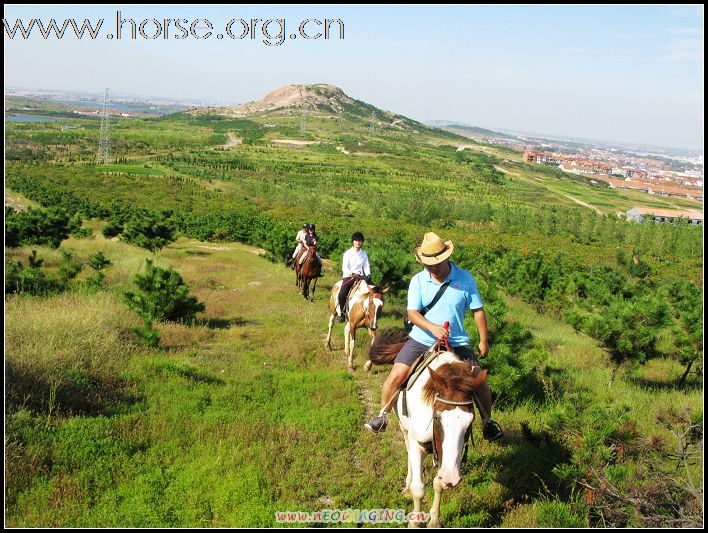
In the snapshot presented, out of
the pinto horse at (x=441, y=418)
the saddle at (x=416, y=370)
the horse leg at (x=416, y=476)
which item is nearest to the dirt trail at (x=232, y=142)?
the saddle at (x=416, y=370)

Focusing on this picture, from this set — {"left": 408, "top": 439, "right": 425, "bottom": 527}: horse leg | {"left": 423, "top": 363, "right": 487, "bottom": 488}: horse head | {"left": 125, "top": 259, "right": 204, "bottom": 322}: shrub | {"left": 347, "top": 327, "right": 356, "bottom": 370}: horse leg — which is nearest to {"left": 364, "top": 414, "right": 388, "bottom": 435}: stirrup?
{"left": 408, "top": 439, "right": 425, "bottom": 527}: horse leg

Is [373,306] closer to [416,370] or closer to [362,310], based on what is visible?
[362,310]

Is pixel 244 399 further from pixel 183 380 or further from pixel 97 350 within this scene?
pixel 97 350

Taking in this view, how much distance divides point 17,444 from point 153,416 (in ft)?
5.31

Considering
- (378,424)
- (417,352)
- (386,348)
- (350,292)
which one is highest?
(417,352)

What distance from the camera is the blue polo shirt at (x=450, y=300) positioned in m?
5.43

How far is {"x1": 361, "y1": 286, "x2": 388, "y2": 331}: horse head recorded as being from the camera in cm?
993

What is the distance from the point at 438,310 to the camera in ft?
17.9

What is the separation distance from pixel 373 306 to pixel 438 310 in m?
4.60

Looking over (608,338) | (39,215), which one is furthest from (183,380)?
(39,215)

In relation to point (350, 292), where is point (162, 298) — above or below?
below

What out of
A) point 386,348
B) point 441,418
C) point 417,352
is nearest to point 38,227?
point 386,348

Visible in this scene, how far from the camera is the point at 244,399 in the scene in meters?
7.92

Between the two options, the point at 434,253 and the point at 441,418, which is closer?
the point at 441,418
